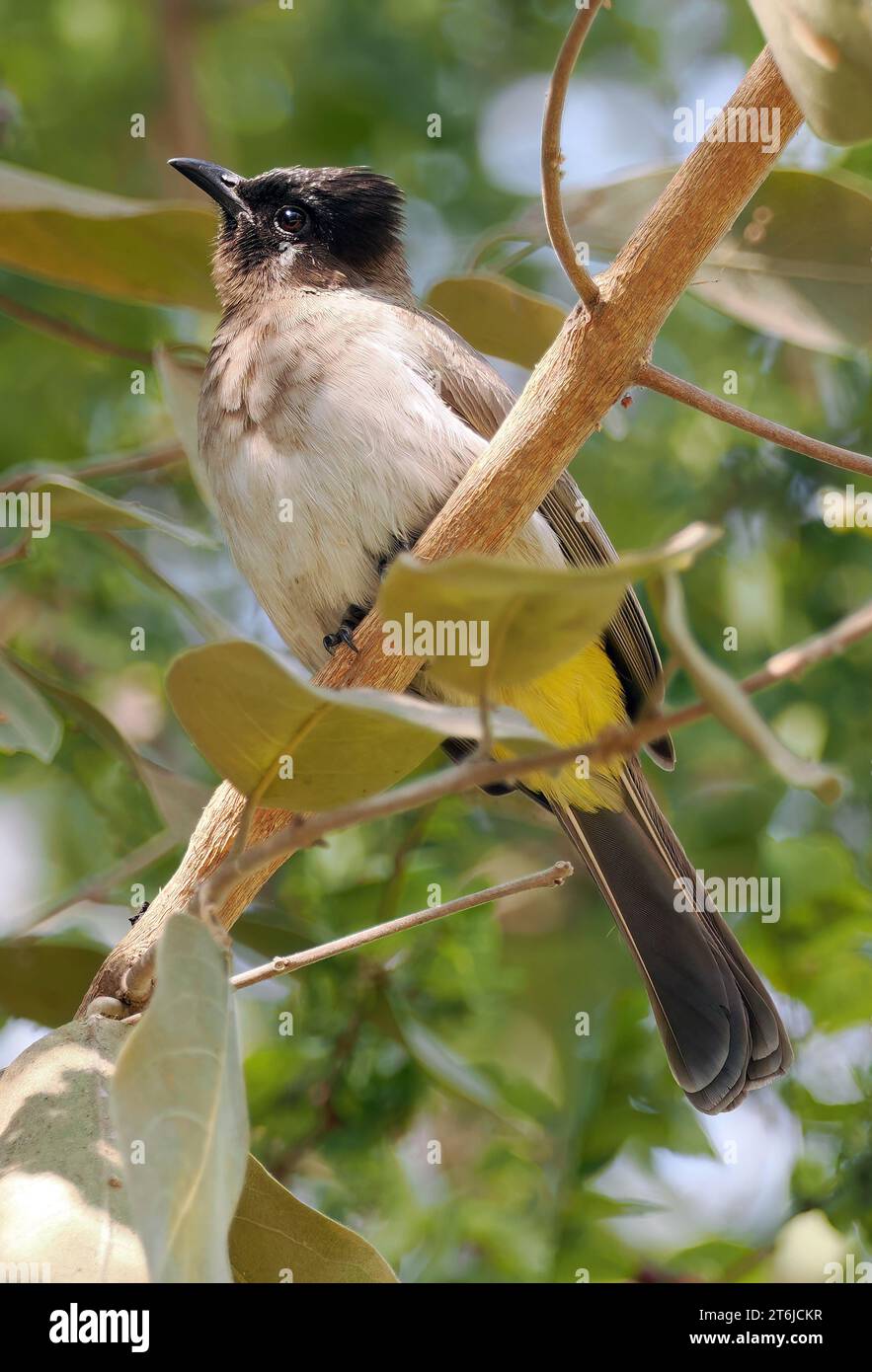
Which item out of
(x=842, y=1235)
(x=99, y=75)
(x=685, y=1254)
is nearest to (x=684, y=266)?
(x=842, y=1235)

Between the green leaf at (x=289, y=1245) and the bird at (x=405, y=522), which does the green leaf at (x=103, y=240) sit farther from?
the green leaf at (x=289, y=1245)

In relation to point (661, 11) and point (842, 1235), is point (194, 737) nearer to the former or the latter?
point (842, 1235)

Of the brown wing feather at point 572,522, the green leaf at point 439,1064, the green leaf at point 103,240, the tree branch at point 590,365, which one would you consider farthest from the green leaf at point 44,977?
the green leaf at point 103,240

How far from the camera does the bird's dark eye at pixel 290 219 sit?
3342 millimetres

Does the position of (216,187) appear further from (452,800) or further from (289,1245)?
(289,1245)

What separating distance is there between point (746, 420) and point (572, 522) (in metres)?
1.07

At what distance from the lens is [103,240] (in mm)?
2752

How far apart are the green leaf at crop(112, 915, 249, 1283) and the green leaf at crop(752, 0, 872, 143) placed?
1.07 meters

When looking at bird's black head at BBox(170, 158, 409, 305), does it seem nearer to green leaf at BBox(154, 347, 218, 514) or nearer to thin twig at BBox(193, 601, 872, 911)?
green leaf at BBox(154, 347, 218, 514)

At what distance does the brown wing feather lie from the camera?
286 cm

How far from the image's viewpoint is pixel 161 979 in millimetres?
1385

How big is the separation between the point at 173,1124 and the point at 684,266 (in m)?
1.22

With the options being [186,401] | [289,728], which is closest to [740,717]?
[289,728]

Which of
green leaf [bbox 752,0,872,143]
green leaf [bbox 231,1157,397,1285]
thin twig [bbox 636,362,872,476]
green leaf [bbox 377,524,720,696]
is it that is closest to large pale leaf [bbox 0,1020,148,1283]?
green leaf [bbox 231,1157,397,1285]
